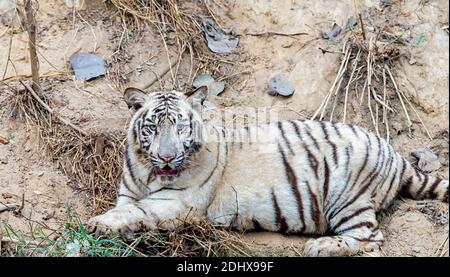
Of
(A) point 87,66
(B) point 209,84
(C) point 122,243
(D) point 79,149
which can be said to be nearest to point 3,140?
(D) point 79,149

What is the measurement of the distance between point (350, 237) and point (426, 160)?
112cm

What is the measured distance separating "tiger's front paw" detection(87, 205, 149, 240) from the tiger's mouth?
297 millimetres

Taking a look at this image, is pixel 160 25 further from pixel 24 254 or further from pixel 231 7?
pixel 24 254

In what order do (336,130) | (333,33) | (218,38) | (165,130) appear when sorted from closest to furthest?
1. (165,130)
2. (336,130)
3. (333,33)
4. (218,38)

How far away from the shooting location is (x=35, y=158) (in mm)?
6594

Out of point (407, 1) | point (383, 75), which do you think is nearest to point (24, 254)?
point (383, 75)

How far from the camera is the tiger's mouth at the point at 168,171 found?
232 inches

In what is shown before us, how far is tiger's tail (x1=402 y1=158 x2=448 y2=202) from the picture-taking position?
6.42 meters

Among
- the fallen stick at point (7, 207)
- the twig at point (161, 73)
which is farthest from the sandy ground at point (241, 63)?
the fallen stick at point (7, 207)

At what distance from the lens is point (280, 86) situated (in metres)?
7.22

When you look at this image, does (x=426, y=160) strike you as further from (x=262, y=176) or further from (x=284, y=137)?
(x=262, y=176)

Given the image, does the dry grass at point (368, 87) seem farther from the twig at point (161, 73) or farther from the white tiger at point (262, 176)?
the twig at point (161, 73)

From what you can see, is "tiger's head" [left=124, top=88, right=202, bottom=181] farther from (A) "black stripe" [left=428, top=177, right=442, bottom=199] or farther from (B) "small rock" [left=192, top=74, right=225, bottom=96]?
(A) "black stripe" [left=428, top=177, right=442, bottom=199]

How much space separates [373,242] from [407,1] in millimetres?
2310
